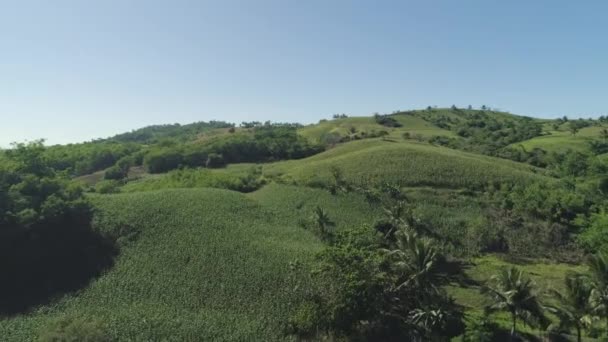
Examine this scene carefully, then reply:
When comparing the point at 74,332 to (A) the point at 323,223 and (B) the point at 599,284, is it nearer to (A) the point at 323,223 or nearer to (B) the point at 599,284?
(A) the point at 323,223

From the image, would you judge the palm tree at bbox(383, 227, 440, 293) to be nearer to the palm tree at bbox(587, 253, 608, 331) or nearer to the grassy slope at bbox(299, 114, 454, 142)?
the palm tree at bbox(587, 253, 608, 331)

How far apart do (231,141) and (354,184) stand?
60.0 meters

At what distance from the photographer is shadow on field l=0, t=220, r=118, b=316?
51938 mm

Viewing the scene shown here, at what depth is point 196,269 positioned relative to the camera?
54219 mm

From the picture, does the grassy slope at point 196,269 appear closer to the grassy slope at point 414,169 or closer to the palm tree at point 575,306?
the grassy slope at point 414,169

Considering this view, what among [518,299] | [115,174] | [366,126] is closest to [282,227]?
[518,299]

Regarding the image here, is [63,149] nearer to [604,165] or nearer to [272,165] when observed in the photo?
[272,165]

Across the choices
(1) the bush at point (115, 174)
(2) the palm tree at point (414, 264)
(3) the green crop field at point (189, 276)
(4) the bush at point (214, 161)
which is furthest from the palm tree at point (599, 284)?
(1) the bush at point (115, 174)

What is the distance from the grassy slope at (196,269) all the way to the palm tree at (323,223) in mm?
2362

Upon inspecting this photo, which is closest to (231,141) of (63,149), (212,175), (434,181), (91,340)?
(212,175)

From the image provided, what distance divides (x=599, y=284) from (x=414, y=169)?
5285cm

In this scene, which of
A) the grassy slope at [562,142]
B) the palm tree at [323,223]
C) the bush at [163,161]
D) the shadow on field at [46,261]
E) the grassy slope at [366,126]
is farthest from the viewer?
the grassy slope at [366,126]

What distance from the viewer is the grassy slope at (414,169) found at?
276ft

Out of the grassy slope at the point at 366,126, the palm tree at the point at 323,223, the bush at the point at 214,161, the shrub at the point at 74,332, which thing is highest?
the grassy slope at the point at 366,126
